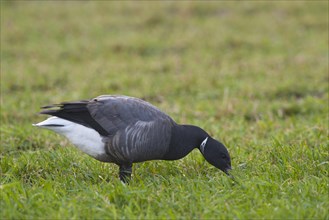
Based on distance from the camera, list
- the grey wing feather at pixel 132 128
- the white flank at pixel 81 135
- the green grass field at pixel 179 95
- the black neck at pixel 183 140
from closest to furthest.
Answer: the green grass field at pixel 179 95 → the grey wing feather at pixel 132 128 → the white flank at pixel 81 135 → the black neck at pixel 183 140

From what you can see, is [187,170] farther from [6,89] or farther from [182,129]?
[6,89]

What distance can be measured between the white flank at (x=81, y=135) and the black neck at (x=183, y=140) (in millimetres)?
590

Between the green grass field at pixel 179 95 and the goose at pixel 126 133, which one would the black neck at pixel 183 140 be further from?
the green grass field at pixel 179 95

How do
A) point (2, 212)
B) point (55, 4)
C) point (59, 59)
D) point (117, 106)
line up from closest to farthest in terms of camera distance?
point (2, 212)
point (117, 106)
point (59, 59)
point (55, 4)

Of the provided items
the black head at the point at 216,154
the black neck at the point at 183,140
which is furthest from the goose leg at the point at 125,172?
the black head at the point at 216,154

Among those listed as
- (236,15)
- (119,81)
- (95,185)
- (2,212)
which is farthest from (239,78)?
(2,212)

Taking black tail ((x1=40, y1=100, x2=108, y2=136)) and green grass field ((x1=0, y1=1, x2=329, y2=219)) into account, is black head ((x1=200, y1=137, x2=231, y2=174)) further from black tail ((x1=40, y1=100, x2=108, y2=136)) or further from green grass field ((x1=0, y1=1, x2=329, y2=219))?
black tail ((x1=40, y1=100, x2=108, y2=136))

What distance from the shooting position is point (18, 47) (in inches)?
511

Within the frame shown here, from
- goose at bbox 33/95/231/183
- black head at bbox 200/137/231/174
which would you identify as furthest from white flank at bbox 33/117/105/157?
black head at bbox 200/137/231/174

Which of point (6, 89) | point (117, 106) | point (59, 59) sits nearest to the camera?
point (117, 106)

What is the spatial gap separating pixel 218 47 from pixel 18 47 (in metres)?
4.21

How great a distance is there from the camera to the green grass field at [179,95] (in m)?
4.48

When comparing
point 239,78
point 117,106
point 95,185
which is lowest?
point 239,78

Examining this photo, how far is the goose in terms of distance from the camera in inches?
199
